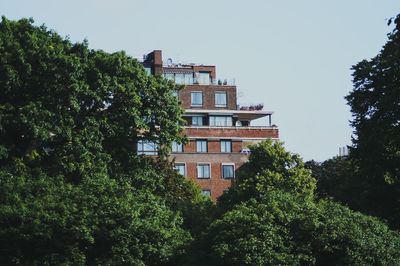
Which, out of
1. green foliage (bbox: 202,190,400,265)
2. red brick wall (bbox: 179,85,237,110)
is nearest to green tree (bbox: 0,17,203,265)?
green foliage (bbox: 202,190,400,265)

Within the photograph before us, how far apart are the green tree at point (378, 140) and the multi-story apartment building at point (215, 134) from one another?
31986 millimetres

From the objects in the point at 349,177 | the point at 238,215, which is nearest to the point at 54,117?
the point at 238,215

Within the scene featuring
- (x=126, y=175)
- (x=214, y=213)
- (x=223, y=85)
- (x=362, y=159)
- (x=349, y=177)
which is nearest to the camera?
(x=214, y=213)

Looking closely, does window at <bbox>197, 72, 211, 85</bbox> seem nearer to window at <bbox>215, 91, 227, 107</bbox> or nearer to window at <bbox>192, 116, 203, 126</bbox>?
window at <bbox>215, 91, 227, 107</bbox>

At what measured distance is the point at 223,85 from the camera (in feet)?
284

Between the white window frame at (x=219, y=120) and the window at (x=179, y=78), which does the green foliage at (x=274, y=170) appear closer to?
the white window frame at (x=219, y=120)

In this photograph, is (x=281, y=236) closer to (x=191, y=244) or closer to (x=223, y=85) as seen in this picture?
(x=191, y=244)

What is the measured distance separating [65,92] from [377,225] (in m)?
16.2

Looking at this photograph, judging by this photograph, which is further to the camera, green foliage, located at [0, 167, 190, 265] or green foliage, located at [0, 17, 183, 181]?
green foliage, located at [0, 17, 183, 181]

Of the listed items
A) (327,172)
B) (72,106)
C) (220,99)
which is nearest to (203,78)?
(220,99)

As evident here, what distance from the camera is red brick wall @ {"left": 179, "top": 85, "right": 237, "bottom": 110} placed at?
8531cm

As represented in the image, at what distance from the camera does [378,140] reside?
42969mm

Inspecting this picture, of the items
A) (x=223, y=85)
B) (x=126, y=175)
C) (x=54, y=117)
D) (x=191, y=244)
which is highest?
(x=223, y=85)

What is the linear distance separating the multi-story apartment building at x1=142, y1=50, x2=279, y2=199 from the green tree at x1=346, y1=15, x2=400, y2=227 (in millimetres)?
31986
